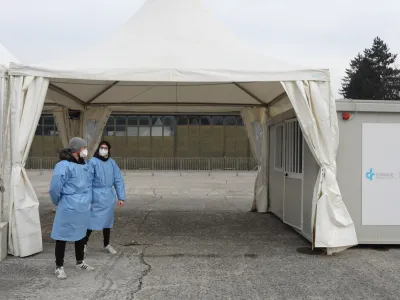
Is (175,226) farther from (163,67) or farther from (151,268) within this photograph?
(163,67)

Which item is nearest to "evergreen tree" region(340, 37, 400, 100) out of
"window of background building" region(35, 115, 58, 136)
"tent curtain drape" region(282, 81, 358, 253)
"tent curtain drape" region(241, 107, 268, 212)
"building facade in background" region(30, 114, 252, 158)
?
"building facade in background" region(30, 114, 252, 158)

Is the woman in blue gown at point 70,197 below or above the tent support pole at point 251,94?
below

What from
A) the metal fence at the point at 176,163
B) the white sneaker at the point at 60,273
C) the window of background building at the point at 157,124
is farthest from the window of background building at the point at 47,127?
the white sneaker at the point at 60,273

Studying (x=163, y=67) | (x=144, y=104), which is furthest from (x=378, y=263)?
(x=144, y=104)

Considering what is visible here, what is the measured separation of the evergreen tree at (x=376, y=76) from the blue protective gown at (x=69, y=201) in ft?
173

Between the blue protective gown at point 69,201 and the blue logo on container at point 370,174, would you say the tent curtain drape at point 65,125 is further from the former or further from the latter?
the blue logo on container at point 370,174

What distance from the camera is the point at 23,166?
606cm

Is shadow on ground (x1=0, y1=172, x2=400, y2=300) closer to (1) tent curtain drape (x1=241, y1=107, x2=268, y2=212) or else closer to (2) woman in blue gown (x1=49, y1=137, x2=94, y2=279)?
(2) woman in blue gown (x1=49, y1=137, x2=94, y2=279)

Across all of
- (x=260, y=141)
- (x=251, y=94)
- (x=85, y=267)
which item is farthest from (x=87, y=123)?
(x=85, y=267)

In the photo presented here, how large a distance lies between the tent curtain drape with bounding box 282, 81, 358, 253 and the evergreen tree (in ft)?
165

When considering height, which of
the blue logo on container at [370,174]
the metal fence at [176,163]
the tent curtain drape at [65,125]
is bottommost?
the metal fence at [176,163]

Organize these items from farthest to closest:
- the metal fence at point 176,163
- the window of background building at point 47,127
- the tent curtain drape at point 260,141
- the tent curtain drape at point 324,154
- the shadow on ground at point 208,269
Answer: the window of background building at point 47,127 → the metal fence at point 176,163 → the tent curtain drape at point 260,141 → the tent curtain drape at point 324,154 → the shadow on ground at point 208,269

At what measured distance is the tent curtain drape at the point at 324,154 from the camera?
20.2 feet

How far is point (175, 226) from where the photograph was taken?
870cm
